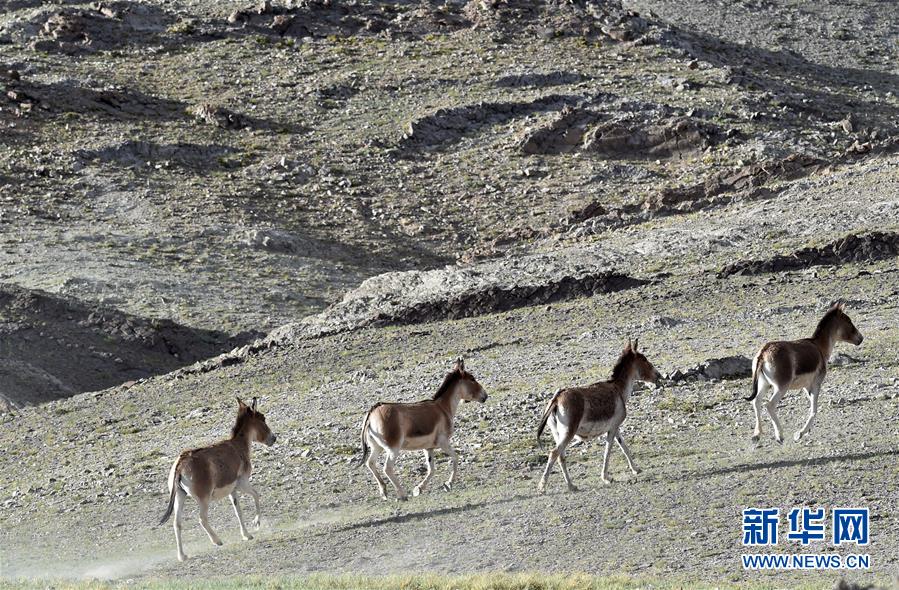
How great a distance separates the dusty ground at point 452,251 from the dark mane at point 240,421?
5.38 feet

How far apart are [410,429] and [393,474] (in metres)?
0.80

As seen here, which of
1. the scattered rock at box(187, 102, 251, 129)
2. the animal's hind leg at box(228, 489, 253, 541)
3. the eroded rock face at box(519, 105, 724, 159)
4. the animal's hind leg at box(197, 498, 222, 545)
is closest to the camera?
the animal's hind leg at box(197, 498, 222, 545)

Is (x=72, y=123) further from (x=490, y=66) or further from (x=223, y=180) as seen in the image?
(x=490, y=66)

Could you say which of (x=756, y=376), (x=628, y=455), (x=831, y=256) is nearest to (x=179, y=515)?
(x=628, y=455)

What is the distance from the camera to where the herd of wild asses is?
19.0 metres

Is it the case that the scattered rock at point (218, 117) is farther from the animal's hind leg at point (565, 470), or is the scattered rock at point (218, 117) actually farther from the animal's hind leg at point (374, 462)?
the animal's hind leg at point (565, 470)

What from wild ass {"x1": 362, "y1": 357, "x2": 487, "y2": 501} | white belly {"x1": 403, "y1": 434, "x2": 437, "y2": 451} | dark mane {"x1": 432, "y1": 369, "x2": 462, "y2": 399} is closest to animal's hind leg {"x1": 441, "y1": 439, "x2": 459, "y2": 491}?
wild ass {"x1": 362, "y1": 357, "x2": 487, "y2": 501}

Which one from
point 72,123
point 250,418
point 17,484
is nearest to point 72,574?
point 250,418

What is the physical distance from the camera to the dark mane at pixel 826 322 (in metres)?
22.9

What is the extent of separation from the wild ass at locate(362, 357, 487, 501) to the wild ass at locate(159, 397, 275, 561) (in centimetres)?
185

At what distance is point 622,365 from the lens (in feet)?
70.8

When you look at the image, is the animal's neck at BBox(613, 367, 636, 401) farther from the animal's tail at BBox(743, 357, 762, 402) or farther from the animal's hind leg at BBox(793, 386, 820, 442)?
the animal's hind leg at BBox(793, 386, 820, 442)

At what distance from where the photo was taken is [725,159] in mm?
62219

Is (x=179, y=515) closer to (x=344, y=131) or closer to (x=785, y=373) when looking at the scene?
(x=785, y=373)
